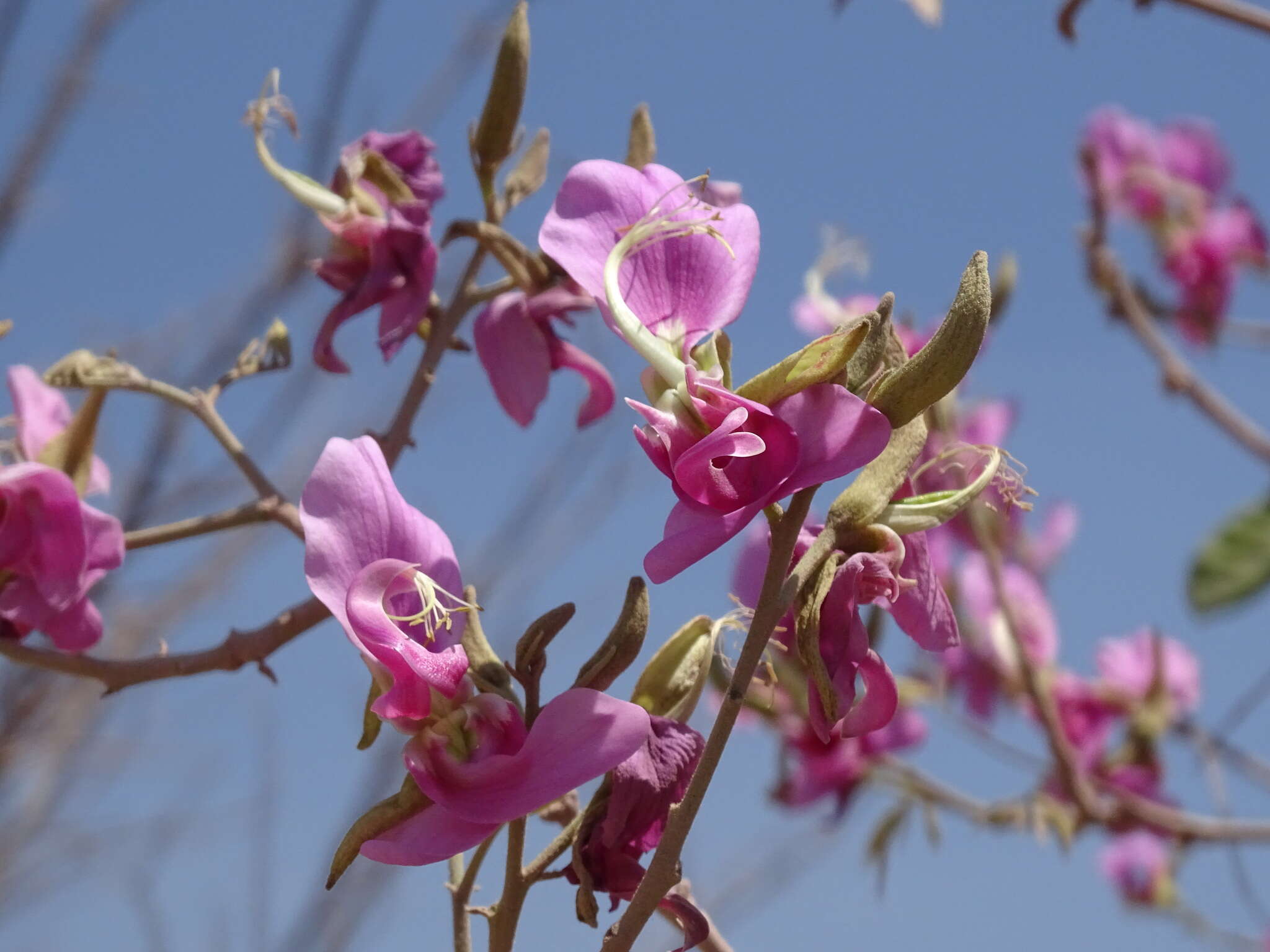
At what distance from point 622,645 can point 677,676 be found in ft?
0.16

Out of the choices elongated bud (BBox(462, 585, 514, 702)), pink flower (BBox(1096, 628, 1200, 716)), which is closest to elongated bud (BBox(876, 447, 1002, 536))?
elongated bud (BBox(462, 585, 514, 702))

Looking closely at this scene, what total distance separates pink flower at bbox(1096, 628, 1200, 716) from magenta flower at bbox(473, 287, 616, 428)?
3.56 ft

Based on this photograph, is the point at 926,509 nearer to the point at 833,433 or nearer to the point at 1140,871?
the point at 833,433

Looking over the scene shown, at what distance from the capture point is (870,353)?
357mm

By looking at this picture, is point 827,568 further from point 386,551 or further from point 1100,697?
point 1100,697

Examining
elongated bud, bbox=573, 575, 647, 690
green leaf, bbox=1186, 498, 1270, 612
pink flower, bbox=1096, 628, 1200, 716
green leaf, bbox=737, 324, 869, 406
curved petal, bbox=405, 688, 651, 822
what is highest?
green leaf, bbox=737, 324, 869, 406

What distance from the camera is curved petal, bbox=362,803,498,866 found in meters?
0.36

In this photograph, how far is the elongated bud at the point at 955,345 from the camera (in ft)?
1.11

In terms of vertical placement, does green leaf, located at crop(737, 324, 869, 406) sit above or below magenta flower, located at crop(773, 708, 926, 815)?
above

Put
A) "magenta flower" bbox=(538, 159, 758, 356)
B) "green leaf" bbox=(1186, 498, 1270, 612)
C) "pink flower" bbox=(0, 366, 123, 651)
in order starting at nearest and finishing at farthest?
"magenta flower" bbox=(538, 159, 758, 356) < "pink flower" bbox=(0, 366, 123, 651) < "green leaf" bbox=(1186, 498, 1270, 612)

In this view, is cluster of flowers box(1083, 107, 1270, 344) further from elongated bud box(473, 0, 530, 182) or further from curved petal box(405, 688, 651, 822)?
curved petal box(405, 688, 651, 822)

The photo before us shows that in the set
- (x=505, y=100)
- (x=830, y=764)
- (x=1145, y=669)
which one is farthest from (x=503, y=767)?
(x=1145, y=669)

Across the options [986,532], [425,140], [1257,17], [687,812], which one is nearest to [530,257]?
[425,140]

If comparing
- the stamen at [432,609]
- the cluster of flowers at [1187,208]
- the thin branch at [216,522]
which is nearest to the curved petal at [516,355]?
the thin branch at [216,522]
